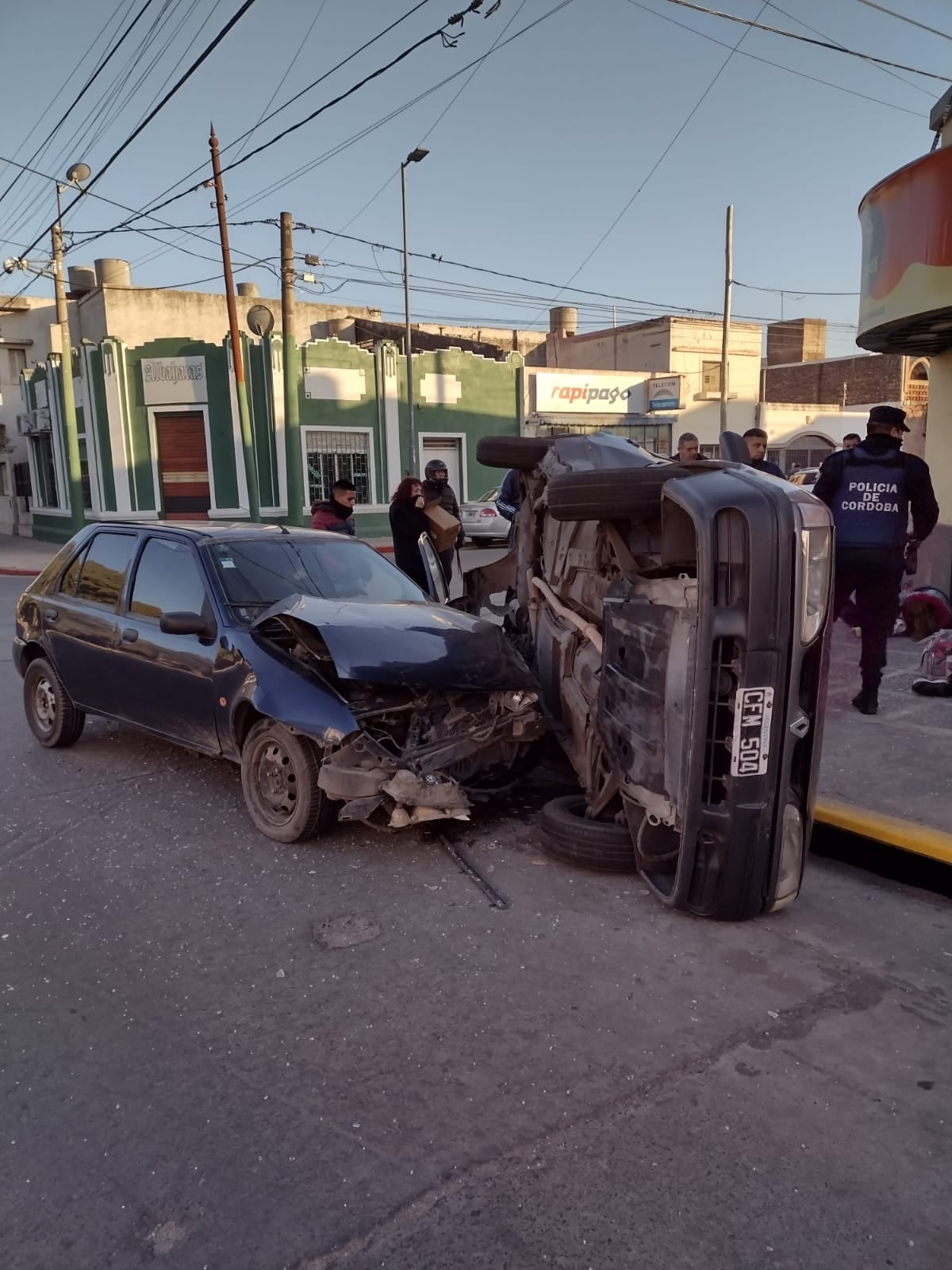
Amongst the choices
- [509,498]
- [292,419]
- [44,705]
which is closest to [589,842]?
[509,498]

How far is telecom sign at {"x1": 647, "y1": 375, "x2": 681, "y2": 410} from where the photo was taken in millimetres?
31828

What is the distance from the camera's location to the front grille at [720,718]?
11.0 ft

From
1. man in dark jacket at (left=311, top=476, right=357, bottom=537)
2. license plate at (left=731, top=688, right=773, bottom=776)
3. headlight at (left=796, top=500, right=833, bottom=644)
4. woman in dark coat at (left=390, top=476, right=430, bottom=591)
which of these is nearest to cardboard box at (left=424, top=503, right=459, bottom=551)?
woman in dark coat at (left=390, top=476, right=430, bottom=591)

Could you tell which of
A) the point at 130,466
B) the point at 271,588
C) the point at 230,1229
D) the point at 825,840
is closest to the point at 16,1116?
the point at 230,1229

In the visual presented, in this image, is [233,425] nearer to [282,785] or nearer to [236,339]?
[236,339]

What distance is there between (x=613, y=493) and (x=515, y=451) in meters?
1.84

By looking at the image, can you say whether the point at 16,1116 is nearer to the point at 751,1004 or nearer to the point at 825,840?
the point at 751,1004

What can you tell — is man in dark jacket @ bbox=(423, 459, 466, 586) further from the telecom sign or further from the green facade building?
the telecom sign

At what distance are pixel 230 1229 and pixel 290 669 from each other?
267cm

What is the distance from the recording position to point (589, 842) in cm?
→ 422

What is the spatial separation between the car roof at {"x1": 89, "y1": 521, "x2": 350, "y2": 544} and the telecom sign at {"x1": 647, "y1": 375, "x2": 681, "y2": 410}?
1098 inches

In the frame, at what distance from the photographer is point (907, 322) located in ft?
28.1

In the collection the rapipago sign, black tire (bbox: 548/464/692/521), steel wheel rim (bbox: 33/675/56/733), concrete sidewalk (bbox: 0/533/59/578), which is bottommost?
concrete sidewalk (bbox: 0/533/59/578)

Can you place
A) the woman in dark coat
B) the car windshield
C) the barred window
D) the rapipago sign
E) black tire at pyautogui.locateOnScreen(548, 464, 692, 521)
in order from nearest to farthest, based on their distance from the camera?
black tire at pyautogui.locateOnScreen(548, 464, 692, 521)
the car windshield
the woman in dark coat
the barred window
the rapipago sign
